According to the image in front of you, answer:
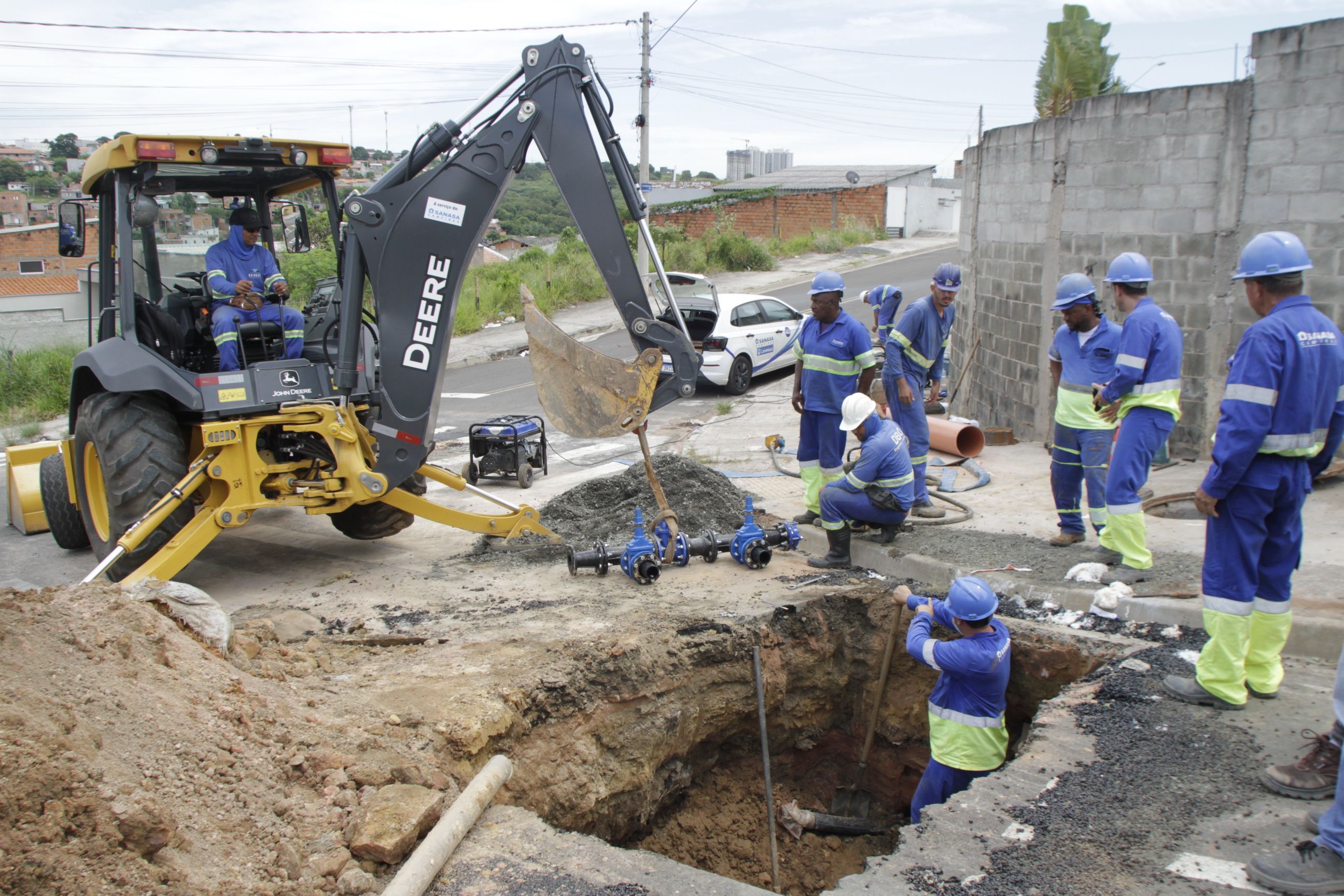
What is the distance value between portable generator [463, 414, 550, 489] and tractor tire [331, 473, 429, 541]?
2.03 m

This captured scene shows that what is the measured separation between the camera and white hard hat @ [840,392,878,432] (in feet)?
20.3

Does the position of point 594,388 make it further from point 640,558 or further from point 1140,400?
point 1140,400

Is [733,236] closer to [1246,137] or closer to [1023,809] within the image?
[1246,137]

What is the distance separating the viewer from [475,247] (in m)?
6.13

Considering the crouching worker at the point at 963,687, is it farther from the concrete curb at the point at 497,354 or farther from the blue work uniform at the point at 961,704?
the concrete curb at the point at 497,354

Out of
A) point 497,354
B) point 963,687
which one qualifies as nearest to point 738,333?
point 497,354

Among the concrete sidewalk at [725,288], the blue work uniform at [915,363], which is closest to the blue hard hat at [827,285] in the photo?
the blue work uniform at [915,363]

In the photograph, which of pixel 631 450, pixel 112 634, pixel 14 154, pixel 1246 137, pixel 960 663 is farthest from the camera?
pixel 14 154

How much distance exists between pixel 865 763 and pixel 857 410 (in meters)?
2.29

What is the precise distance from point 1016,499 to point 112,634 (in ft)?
21.2

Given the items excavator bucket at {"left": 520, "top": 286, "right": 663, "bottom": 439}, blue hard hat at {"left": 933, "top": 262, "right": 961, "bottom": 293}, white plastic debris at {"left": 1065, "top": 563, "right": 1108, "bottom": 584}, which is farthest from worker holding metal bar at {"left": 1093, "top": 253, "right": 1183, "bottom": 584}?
excavator bucket at {"left": 520, "top": 286, "right": 663, "bottom": 439}

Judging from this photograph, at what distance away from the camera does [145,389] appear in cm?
596

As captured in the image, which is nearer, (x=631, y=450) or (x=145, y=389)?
(x=145, y=389)

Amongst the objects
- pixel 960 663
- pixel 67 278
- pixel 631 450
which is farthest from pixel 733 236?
pixel 960 663
